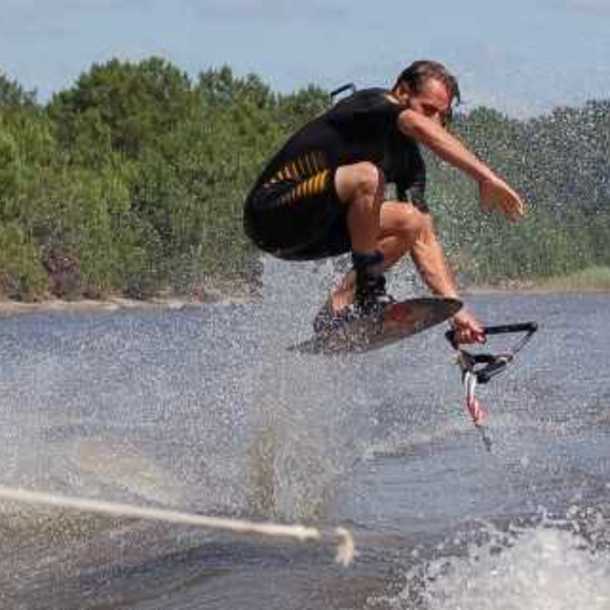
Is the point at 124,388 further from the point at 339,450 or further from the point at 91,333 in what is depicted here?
the point at 91,333

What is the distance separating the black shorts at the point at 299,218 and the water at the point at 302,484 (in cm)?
132

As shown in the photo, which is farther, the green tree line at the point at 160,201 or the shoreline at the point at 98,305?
the shoreline at the point at 98,305

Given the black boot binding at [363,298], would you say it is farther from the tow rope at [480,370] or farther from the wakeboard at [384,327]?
the tow rope at [480,370]

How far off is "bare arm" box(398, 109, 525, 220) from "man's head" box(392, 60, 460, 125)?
25 centimetres

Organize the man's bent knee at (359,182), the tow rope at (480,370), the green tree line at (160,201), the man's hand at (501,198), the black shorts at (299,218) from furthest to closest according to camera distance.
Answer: the green tree line at (160,201), the black shorts at (299,218), the man's bent knee at (359,182), the tow rope at (480,370), the man's hand at (501,198)

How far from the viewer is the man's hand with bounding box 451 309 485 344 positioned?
28.1 ft

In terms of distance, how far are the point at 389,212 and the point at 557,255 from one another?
195ft

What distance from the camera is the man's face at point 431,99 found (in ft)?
27.6

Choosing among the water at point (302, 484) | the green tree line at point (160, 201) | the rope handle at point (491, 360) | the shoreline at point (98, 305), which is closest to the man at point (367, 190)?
the rope handle at point (491, 360)

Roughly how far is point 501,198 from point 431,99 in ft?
2.17

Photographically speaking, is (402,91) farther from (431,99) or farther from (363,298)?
(363,298)

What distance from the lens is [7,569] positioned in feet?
25.0

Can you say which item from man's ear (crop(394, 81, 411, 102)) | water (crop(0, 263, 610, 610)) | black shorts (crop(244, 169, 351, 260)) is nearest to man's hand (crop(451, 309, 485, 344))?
black shorts (crop(244, 169, 351, 260))

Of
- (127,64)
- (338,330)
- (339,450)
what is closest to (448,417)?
(339,450)
